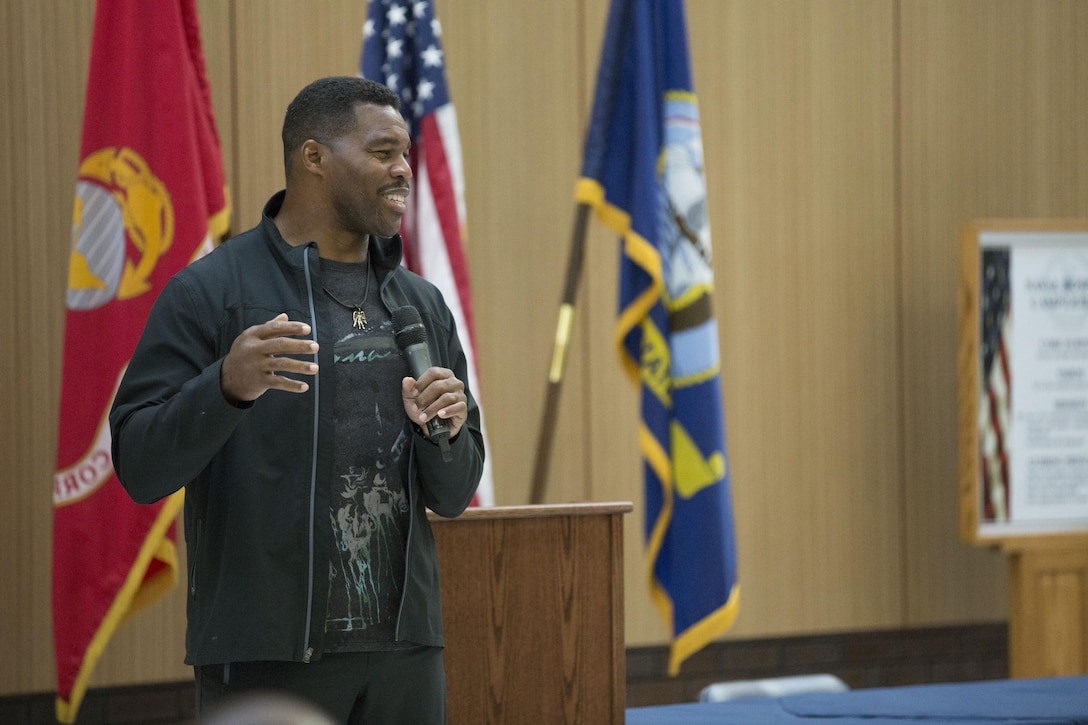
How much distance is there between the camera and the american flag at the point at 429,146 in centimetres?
339

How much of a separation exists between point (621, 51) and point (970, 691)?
2109mm

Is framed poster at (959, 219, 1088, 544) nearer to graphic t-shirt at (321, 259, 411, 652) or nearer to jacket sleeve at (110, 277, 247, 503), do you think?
graphic t-shirt at (321, 259, 411, 652)

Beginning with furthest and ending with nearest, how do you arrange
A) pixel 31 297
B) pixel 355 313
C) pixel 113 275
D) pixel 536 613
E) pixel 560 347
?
pixel 31 297, pixel 560 347, pixel 113 275, pixel 536 613, pixel 355 313

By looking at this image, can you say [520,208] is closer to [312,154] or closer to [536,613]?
[536,613]

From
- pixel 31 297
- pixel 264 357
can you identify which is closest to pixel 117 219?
pixel 31 297

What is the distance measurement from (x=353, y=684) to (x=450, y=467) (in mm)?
337

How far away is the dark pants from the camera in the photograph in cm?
159

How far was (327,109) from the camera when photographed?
1.78 metres

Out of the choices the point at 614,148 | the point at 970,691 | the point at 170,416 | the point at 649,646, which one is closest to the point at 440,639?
the point at 170,416

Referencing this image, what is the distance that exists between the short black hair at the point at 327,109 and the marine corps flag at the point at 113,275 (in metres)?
1.50

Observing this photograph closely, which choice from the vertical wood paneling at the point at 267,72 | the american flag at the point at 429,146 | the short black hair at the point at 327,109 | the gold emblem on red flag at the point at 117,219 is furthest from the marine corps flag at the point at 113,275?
the short black hair at the point at 327,109

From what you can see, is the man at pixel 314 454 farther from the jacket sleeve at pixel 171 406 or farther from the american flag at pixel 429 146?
the american flag at pixel 429 146

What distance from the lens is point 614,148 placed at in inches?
140

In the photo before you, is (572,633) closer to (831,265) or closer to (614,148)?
(614,148)
